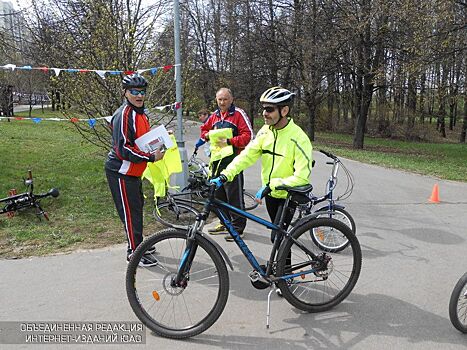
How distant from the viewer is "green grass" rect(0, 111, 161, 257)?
5133 millimetres

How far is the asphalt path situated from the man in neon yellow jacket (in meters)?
0.90

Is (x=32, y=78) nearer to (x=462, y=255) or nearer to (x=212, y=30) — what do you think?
(x=212, y=30)

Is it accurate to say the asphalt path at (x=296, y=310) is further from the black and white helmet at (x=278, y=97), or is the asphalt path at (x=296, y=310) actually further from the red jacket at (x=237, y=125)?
the black and white helmet at (x=278, y=97)

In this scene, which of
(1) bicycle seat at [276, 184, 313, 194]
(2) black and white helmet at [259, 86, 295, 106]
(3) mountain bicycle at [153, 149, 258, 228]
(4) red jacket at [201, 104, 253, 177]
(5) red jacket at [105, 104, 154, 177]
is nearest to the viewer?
(1) bicycle seat at [276, 184, 313, 194]

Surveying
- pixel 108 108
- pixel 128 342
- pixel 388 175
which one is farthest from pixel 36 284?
pixel 388 175

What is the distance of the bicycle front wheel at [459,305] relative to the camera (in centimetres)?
313

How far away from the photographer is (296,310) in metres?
3.59

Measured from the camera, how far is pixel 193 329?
3.16 m

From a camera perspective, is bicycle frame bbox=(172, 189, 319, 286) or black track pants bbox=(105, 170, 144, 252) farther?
black track pants bbox=(105, 170, 144, 252)

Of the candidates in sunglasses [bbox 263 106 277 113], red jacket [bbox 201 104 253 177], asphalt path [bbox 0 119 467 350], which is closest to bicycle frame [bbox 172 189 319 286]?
asphalt path [bbox 0 119 467 350]

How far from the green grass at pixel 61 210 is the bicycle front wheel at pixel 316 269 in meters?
2.67

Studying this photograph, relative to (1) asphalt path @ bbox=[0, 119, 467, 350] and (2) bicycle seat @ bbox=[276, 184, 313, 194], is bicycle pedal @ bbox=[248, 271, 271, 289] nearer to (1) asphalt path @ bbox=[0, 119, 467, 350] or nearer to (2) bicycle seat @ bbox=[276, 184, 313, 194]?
(1) asphalt path @ bbox=[0, 119, 467, 350]

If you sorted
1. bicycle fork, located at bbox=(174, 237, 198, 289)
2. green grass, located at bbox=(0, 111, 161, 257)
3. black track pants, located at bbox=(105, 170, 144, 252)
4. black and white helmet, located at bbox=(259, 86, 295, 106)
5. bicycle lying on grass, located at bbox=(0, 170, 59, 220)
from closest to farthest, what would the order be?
bicycle fork, located at bbox=(174, 237, 198, 289) < black and white helmet, located at bbox=(259, 86, 295, 106) < black track pants, located at bbox=(105, 170, 144, 252) < green grass, located at bbox=(0, 111, 161, 257) < bicycle lying on grass, located at bbox=(0, 170, 59, 220)

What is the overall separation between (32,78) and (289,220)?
34.8 m
